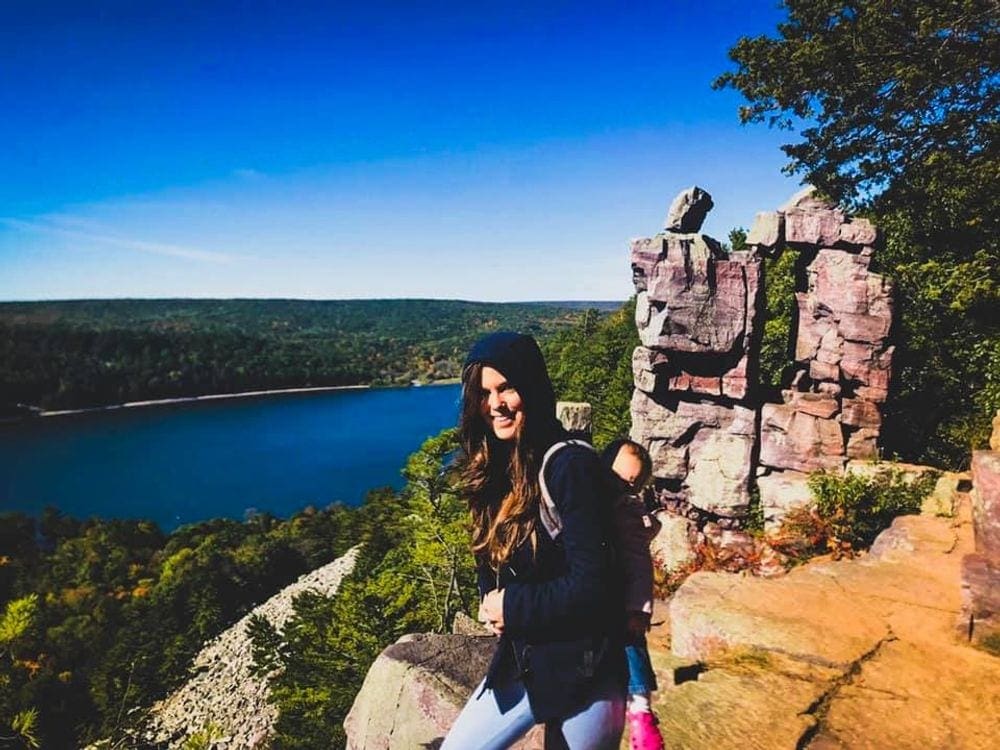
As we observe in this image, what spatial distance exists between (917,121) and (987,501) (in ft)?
27.0

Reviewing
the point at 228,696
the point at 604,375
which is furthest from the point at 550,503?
the point at 604,375

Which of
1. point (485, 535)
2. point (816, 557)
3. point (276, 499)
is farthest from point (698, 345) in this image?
point (276, 499)

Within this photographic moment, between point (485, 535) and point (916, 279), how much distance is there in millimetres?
14133

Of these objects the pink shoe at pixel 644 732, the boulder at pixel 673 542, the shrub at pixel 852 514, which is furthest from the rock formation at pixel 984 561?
the boulder at pixel 673 542

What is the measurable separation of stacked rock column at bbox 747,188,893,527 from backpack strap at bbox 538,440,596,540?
12.1 metres

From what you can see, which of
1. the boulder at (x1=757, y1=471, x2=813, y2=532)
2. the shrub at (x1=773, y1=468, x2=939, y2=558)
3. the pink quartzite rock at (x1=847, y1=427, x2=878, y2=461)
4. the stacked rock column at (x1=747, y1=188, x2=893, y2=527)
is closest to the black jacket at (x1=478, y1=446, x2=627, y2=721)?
the shrub at (x1=773, y1=468, x2=939, y2=558)

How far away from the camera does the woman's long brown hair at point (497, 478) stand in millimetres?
2008

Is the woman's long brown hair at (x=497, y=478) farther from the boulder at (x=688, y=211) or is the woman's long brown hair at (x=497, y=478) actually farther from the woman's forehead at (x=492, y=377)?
the boulder at (x=688, y=211)

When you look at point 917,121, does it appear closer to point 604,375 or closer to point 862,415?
point 862,415

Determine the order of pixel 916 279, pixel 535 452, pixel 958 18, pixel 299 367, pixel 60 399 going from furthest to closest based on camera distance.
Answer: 1. pixel 299 367
2. pixel 60 399
3. pixel 916 279
4. pixel 958 18
5. pixel 535 452

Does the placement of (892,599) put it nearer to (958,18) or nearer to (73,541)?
(958,18)

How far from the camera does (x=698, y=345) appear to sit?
14109 millimetres

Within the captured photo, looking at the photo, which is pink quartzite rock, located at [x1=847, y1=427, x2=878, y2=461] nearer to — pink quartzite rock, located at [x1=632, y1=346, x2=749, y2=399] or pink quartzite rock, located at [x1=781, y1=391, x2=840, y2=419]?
pink quartzite rock, located at [x1=781, y1=391, x2=840, y2=419]

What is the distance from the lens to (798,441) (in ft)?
44.5
